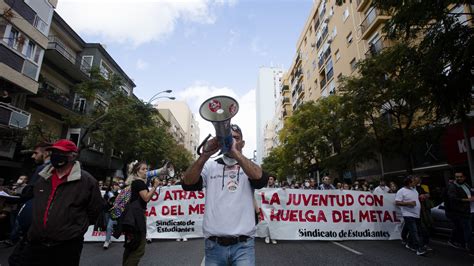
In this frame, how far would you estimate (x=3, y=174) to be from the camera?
15711mm

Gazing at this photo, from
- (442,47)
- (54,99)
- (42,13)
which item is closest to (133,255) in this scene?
(442,47)

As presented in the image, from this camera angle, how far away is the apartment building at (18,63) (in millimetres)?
13578

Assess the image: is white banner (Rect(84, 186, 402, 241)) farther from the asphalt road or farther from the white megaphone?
the white megaphone

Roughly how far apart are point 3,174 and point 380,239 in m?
18.9

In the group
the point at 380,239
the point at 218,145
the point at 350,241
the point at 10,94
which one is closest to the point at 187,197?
the point at 350,241

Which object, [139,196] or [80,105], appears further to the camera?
[80,105]

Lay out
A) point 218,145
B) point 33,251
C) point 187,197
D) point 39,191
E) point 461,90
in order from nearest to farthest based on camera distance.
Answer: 1. point 218,145
2. point 33,251
3. point 39,191
4. point 461,90
5. point 187,197

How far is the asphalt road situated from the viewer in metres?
5.24

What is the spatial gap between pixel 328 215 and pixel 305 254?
7.53 feet

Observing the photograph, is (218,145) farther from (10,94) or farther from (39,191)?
(10,94)

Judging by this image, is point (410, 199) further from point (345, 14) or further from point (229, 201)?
point (345, 14)

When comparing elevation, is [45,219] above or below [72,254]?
above

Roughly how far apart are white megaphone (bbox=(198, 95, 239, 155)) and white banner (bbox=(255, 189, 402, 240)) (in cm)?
622

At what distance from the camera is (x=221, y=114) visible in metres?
2.10
